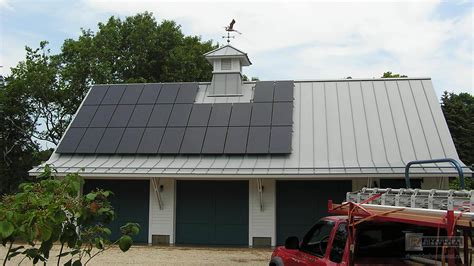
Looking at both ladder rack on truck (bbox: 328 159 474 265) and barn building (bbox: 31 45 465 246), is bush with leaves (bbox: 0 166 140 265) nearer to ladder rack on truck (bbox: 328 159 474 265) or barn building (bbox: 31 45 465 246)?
ladder rack on truck (bbox: 328 159 474 265)

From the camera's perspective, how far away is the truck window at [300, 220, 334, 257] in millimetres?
6159

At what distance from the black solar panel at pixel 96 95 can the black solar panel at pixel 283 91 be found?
686 centimetres

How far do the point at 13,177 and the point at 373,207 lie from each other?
76.0 ft

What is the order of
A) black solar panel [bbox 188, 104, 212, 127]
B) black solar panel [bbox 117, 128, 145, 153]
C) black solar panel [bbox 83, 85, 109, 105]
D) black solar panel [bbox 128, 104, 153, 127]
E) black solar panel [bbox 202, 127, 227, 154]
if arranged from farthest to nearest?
black solar panel [bbox 83, 85, 109, 105] → black solar panel [bbox 128, 104, 153, 127] → black solar panel [bbox 188, 104, 212, 127] → black solar panel [bbox 117, 128, 145, 153] → black solar panel [bbox 202, 127, 227, 154]

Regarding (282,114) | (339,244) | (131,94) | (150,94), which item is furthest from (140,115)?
(339,244)

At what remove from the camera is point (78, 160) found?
16703mm

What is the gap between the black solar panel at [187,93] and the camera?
61.2 feet

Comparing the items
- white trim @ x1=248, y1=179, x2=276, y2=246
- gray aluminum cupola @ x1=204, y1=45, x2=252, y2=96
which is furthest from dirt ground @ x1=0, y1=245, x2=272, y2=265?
gray aluminum cupola @ x1=204, y1=45, x2=252, y2=96

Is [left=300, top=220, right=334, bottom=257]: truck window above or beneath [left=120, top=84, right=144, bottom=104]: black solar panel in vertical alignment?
beneath

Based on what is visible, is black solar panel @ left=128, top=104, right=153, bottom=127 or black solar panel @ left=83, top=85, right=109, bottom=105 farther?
black solar panel @ left=83, top=85, right=109, bottom=105

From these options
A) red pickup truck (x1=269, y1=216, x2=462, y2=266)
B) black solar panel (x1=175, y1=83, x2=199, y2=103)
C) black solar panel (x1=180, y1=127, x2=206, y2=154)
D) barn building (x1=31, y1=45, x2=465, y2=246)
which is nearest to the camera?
red pickup truck (x1=269, y1=216, x2=462, y2=266)

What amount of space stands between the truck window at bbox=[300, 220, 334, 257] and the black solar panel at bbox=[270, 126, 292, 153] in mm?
8716

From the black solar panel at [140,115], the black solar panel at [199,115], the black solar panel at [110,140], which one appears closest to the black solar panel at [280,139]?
the black solar panel at [199,115]

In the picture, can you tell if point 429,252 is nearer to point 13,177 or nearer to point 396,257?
point 396,257
